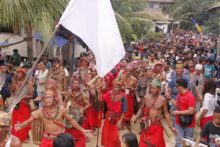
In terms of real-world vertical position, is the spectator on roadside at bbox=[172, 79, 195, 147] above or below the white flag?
below

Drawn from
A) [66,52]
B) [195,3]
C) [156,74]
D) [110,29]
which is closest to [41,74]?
[156,74]

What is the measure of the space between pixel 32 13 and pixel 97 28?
480 centimetres

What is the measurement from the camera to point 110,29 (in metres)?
6.47

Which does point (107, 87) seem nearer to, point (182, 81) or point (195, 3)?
point (182, 81)

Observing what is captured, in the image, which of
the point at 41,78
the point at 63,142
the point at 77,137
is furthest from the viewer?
the point at 41,78

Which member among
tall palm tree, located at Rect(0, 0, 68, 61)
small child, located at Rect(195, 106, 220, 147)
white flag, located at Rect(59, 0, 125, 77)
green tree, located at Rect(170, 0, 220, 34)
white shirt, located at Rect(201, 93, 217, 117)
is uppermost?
green tree, located at Rect(170, 0, 220, 34)

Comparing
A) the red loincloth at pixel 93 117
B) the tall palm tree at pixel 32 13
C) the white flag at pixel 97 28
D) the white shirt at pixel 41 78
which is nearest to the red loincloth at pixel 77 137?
the white flag at pixel 97 28

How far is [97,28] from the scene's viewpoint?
638 centimetres

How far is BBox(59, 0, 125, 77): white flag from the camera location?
621 centimetres

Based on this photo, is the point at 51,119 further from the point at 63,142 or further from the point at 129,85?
the point at 129,85

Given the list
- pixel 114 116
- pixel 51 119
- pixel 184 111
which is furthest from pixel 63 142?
pixel 114 116

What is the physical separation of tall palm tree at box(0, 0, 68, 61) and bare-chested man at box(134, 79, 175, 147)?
15.2ft

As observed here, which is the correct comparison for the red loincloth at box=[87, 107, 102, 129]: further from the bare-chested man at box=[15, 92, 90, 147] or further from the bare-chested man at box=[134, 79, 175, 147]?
the bare-chested man at box=[15, 92, 90, 147]

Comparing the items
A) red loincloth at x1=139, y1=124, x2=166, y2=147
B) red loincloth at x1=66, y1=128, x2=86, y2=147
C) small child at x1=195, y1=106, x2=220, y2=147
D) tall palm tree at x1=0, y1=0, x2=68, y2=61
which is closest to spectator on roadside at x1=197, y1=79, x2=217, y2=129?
red loincloth at x1=139, y1=124, x2=166, y2=147
